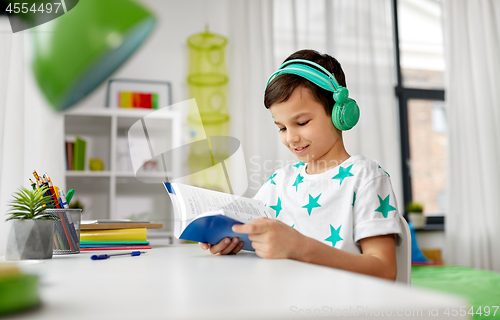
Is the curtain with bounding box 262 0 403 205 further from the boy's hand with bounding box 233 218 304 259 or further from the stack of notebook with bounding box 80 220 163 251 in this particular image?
the boy's hand with bounding box 233 218 304 259

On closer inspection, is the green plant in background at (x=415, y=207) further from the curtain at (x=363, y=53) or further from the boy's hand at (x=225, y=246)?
the boy's hand at (x=225, y=246)

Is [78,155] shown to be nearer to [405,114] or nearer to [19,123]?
[19,123]

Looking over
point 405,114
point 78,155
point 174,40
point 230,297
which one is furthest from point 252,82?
point 230,297

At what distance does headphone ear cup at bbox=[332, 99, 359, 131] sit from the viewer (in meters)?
0.90

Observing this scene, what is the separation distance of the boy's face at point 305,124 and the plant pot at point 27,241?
0.54 m

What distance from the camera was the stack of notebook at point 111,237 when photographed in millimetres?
875

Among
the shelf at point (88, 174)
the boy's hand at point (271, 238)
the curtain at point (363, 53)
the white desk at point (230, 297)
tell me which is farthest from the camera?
the curtain at point (363, 53)

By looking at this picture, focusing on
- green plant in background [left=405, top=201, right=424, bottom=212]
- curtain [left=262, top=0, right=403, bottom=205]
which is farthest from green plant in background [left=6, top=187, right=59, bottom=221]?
green plant in background [left=405, top=201, right=424, bottom=212]

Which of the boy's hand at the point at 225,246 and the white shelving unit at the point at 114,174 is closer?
the boy's hand at the point at 225,246

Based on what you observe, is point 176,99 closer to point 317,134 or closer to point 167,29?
point 167,29

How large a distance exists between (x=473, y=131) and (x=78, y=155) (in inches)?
114

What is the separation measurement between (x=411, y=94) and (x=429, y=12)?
2.83ft

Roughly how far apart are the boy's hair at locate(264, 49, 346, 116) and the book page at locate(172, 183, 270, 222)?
10.7 inches

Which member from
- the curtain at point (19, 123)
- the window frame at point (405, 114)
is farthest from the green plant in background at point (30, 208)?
the window frame at point (405, 114)
